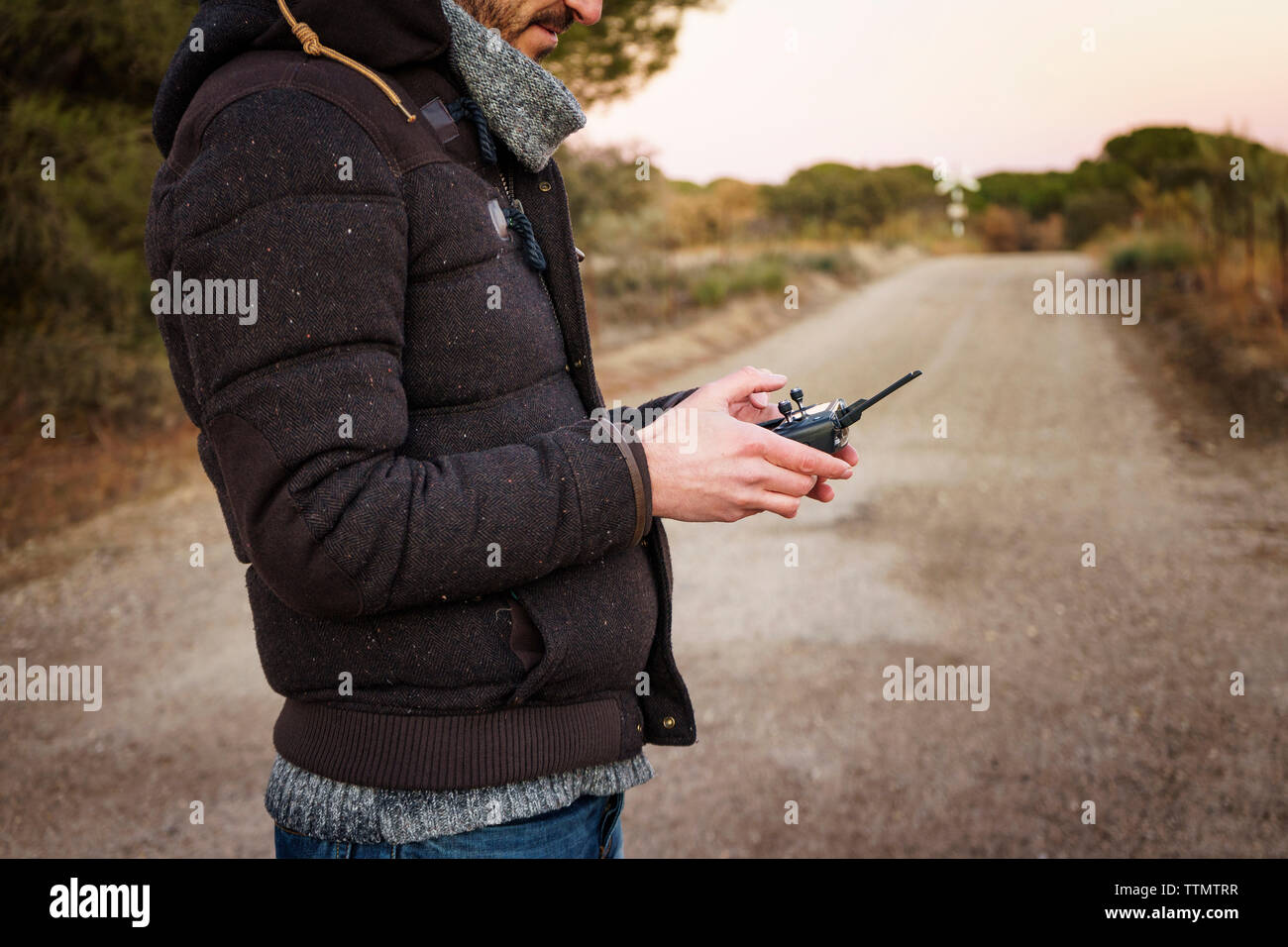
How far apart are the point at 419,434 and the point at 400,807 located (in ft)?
1.56

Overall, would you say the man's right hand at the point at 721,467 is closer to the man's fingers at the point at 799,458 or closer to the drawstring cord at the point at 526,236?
the man's fingers at the point at 799,458

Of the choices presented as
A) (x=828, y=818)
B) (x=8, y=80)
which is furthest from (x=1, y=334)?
(x=828, y=818)

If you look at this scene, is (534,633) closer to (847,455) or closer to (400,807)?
(400,807)

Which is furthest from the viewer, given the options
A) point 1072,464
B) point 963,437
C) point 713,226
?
point 713,226

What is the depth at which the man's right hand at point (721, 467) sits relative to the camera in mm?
1198

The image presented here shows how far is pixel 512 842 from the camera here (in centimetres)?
124

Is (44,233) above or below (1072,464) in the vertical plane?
above

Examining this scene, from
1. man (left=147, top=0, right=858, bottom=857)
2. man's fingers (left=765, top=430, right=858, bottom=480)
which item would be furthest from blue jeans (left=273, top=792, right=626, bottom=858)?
man's fingers (left=765, top=430, right=858, bottom=480)

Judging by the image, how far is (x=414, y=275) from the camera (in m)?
1.14

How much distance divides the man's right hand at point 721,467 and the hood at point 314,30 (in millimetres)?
575

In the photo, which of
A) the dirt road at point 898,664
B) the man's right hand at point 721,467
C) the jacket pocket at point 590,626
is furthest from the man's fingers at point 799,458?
the dirt road at point 898,664
